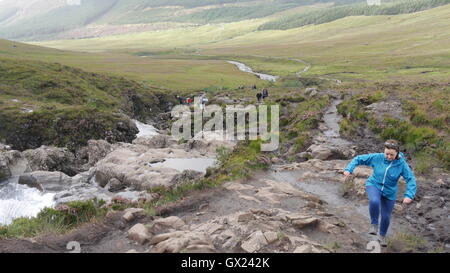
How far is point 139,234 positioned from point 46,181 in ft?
65.9

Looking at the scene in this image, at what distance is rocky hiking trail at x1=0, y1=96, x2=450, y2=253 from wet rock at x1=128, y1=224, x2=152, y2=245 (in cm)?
3

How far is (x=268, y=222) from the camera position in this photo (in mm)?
13656

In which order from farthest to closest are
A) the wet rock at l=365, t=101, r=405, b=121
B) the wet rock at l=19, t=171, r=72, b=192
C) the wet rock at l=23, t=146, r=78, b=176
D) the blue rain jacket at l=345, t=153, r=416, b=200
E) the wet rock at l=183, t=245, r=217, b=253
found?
the wet rock at l=23, t=146, r=78, b=176, the wet rock at l=365, t=101, r=405, b=121, the wet rock at l=19, t=171, r=72, b=192, the blue rain jacket at l=345, t=153, r=416, b=200, the wet rock at l=183, t=245, r=217, b=253

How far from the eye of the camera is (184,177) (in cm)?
2731

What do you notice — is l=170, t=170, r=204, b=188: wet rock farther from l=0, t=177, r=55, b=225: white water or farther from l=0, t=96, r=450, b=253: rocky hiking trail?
l=0, t=177, r=55, b=225: white water

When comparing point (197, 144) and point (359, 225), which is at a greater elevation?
point (359, 225)

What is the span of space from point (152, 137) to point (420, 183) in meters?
31.0

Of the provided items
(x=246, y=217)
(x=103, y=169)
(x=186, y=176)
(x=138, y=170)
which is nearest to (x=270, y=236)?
(x=246, y=217)

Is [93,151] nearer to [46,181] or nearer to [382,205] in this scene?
[46,181]

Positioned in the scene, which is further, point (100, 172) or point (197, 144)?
point (197, 144)

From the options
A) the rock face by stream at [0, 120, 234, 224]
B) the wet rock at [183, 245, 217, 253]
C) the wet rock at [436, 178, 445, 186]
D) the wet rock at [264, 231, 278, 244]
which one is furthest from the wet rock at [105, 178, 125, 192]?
the wet rock at [436, 178, 445, 186]

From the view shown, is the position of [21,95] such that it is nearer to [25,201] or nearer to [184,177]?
[25,201]

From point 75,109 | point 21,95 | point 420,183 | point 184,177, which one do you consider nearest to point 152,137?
point 75,109

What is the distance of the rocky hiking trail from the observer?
1182 centimetres
